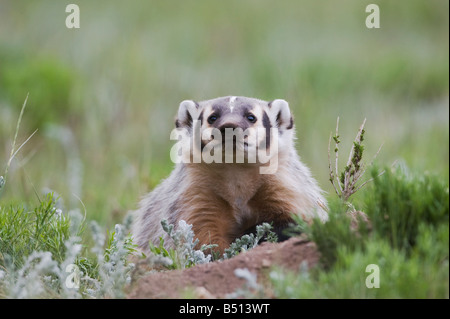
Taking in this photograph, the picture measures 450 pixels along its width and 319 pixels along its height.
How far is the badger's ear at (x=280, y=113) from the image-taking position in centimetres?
561

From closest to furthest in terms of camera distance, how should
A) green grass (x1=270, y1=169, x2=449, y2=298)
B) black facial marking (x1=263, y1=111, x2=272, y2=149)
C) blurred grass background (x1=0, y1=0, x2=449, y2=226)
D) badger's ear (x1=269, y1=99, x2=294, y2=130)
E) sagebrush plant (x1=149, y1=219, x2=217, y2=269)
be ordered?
green grass (x1=270, y1=169, x2=449, y2=298), sagebrush plant (x1=149, y1=219, x2=217, y2=269), black facial marking (x1=263, y1=111, x2=272, y2=149), badger's ear (x1=269, y1=99, x2=294, y2=130), blurred grass background (x1=0, y1=0, x2=449, y2=226)

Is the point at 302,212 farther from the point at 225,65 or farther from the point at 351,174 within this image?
the point at 225,65

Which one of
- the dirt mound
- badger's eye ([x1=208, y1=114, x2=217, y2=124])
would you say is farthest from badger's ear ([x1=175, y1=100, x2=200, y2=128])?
the dirt mound

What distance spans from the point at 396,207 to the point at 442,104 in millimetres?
9069

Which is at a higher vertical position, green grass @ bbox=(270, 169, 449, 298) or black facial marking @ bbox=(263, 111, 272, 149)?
black facial marking @ bbox=(263, 111, 272, 149)

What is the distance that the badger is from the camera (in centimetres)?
514

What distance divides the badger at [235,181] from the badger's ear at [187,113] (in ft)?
0.14

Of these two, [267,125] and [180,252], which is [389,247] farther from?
[267,125]

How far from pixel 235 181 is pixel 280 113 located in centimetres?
69

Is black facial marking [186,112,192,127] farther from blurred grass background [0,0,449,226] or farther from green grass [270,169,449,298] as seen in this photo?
blurred grass background [0,0,449,226]

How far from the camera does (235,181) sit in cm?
528

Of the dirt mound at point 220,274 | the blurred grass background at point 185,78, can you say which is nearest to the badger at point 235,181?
the dirt mound at point 220,274

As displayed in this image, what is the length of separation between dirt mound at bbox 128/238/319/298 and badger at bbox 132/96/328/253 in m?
1.12

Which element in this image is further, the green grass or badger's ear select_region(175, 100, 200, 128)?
badger's ear select_region(175, 100, 200, 128)
